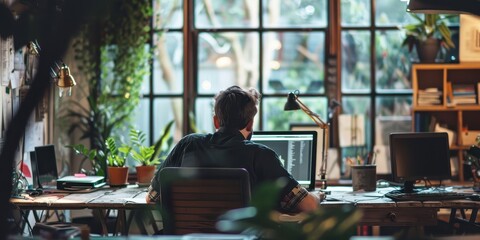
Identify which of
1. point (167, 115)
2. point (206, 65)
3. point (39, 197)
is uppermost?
point (206, 65)

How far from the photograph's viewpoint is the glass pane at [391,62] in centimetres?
680

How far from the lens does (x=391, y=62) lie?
6820 millimetres

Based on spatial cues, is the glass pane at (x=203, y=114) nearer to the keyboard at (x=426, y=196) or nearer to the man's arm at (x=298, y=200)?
the keyboard at (x=426, y=196)

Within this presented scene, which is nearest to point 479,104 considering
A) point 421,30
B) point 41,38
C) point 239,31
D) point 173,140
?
point 421,30

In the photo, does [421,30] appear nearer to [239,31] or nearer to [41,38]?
[239,31]

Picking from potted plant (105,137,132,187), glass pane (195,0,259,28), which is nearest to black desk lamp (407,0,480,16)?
potted plant (105,137,132,187)

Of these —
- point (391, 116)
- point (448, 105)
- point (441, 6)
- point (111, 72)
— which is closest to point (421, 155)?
point (441, 6)

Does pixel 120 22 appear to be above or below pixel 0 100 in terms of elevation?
above

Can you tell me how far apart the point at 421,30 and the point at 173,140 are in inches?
89.1

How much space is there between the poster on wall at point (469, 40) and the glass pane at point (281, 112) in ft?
3.94

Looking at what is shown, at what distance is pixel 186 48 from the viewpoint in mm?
6875

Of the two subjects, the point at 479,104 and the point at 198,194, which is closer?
the point at 198,194

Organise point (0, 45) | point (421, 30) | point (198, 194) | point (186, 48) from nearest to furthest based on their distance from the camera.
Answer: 1. point (198, 194)
2. point (0, 45)
3. point (421, 30)
4. point (186, 48)

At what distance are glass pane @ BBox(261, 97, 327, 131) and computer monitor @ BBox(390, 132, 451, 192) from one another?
7.57ft
